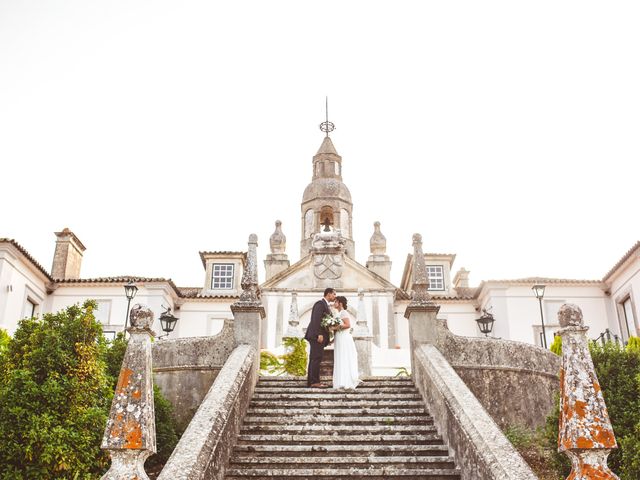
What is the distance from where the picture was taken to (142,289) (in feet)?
96.3

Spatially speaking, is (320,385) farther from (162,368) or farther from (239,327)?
(162,368)

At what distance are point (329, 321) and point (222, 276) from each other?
72.1 feet

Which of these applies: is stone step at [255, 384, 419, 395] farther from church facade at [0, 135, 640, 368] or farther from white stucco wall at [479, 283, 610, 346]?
white stucco wall at [479, 283, 610, 346]

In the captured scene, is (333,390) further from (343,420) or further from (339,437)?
(339,437)

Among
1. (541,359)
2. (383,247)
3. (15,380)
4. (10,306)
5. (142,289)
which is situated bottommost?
(15,380)

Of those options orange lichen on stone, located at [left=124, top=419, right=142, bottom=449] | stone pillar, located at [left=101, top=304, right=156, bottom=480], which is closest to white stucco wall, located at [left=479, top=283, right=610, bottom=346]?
stone pillar, located at [left=101, top=304, right=156, bottom=480]

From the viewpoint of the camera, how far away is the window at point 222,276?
32841mm

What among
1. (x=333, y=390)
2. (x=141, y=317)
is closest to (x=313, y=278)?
(x=333, y=390)

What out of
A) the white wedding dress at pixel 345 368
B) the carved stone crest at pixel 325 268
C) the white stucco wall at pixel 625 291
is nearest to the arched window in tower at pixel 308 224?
the carved stone crest at pixel 325 268

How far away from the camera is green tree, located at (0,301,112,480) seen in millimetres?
8578

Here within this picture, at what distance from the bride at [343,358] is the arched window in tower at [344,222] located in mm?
20857

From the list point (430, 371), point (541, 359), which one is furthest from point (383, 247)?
point (430, 371)

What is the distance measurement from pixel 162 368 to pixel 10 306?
50.1 feet

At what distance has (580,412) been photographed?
529 cm
